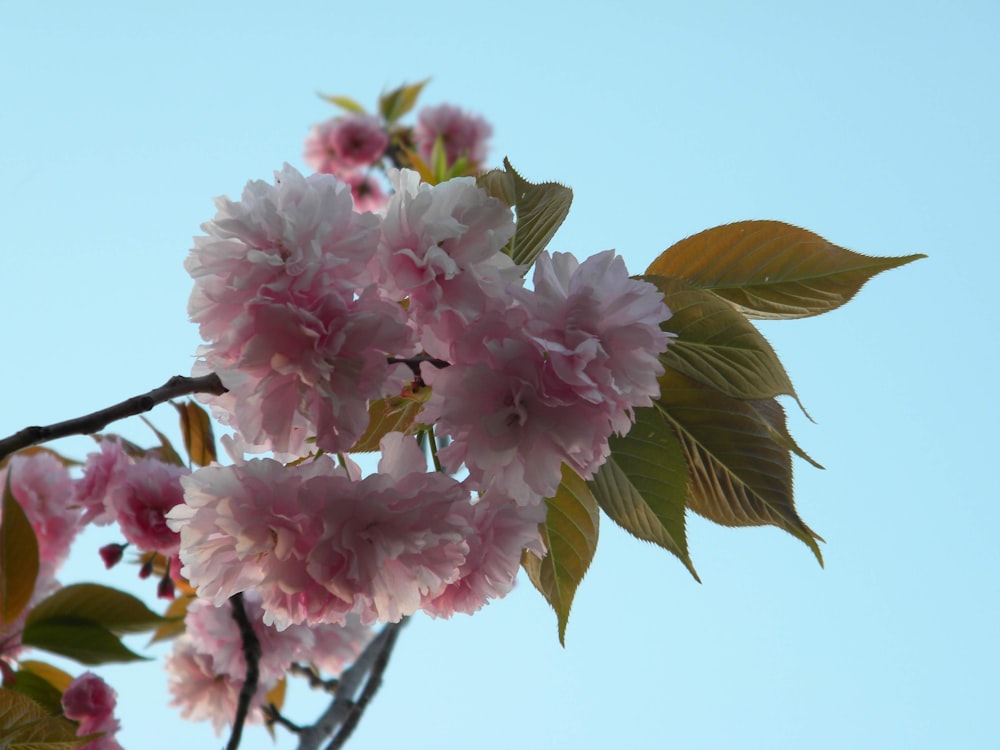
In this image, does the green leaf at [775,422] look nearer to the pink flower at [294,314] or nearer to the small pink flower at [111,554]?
the pink flower at [294,314]

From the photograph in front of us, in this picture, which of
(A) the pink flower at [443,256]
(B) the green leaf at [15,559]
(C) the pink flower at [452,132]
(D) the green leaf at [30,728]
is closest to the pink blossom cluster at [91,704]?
(B) the green leaf at [15,559]

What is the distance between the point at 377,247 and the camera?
29.4 inches

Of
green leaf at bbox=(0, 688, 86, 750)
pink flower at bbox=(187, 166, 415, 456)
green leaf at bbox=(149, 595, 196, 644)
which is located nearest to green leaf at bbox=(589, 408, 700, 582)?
pink flower at bbox=(187, 166, 415, 456)

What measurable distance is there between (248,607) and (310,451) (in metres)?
1.09

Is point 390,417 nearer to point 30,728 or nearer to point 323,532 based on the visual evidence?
point 323,532

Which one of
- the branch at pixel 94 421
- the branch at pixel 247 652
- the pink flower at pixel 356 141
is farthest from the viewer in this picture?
the pink flower at pixel 356 141

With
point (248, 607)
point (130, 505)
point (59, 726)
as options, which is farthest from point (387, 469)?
point (248, 607)

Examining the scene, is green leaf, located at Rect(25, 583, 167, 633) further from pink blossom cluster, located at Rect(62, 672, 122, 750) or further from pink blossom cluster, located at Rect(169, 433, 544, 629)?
pink blossom cluster, located at Rect(169, 433, 544, 629)

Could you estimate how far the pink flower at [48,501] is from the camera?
1.76m

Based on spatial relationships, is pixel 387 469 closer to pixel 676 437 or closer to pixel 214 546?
pixel 214 546

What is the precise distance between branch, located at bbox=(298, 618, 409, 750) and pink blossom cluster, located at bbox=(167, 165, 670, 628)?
1156 mm

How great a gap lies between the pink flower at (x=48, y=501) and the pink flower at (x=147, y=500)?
0.72 ft

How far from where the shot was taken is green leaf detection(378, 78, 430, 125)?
193 inches

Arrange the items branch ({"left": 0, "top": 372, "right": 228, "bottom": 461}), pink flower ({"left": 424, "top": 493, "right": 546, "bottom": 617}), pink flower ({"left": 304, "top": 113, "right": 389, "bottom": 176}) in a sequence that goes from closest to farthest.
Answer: branch ({"left": 0, "top": 372, "right": 228, "bottom": 461}) < pink flower ({"left": 424, "top": 493, "right": 546, "bottom": 617}) < pink flower ({"left": 304, "top": 113, "right": 389, "bottom": 176})
